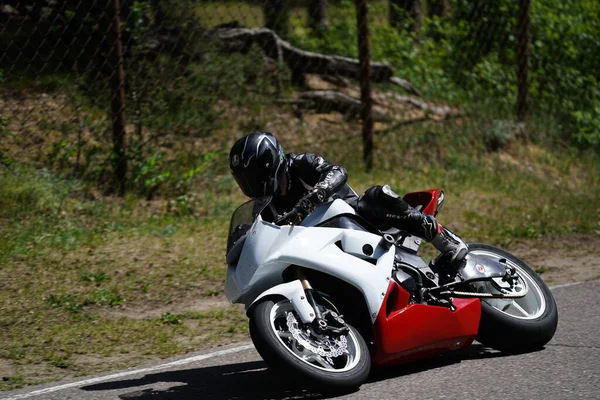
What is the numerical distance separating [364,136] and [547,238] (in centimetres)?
298

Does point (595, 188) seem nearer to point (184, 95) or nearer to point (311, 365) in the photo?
point (184, 95)

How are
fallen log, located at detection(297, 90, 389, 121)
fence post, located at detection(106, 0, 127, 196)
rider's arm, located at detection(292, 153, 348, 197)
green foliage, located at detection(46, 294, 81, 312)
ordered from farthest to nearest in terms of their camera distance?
fallen log, located at detection(297, 90, 389, 121)
fence post, located at detection(106, 0, 127, 196)
green foliage, located at detection(46, 294, 81, 312)
rider's arm, located at detection(292, 153, 348, 197)

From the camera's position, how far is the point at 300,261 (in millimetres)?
4914

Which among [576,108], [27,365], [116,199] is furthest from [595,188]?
Answer: [27,365]

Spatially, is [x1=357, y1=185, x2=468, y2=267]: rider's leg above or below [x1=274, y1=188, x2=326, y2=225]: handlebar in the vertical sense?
below

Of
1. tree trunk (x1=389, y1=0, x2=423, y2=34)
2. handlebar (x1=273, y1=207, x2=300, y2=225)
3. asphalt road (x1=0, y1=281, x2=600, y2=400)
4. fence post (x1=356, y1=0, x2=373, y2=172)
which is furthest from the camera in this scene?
tree trunk (x1=389, y1=0, x2=423, y2=34)

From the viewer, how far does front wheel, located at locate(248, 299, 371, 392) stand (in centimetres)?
458

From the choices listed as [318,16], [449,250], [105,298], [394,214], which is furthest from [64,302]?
[318,16]

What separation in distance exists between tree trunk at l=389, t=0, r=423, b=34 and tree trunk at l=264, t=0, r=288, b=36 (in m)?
2.49

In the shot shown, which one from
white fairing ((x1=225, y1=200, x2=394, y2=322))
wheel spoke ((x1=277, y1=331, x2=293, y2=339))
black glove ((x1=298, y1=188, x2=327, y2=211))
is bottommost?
wheel spoke ((x1=277, y1=331, x2=293, y2=339))

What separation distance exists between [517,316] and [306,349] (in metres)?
1.80

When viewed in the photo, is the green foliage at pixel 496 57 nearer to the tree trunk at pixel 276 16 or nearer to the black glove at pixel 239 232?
the tree trunk at pixel 276 16

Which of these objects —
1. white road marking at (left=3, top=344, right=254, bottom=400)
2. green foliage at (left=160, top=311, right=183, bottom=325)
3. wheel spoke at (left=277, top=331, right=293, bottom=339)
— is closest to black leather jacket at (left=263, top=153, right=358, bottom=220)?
wheel spoke at (left=277, top=331, right=293, bottom=339)

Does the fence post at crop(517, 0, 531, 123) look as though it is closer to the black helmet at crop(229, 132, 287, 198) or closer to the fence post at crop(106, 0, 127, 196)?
the fence post at crop(106, 0, 127, 196)
